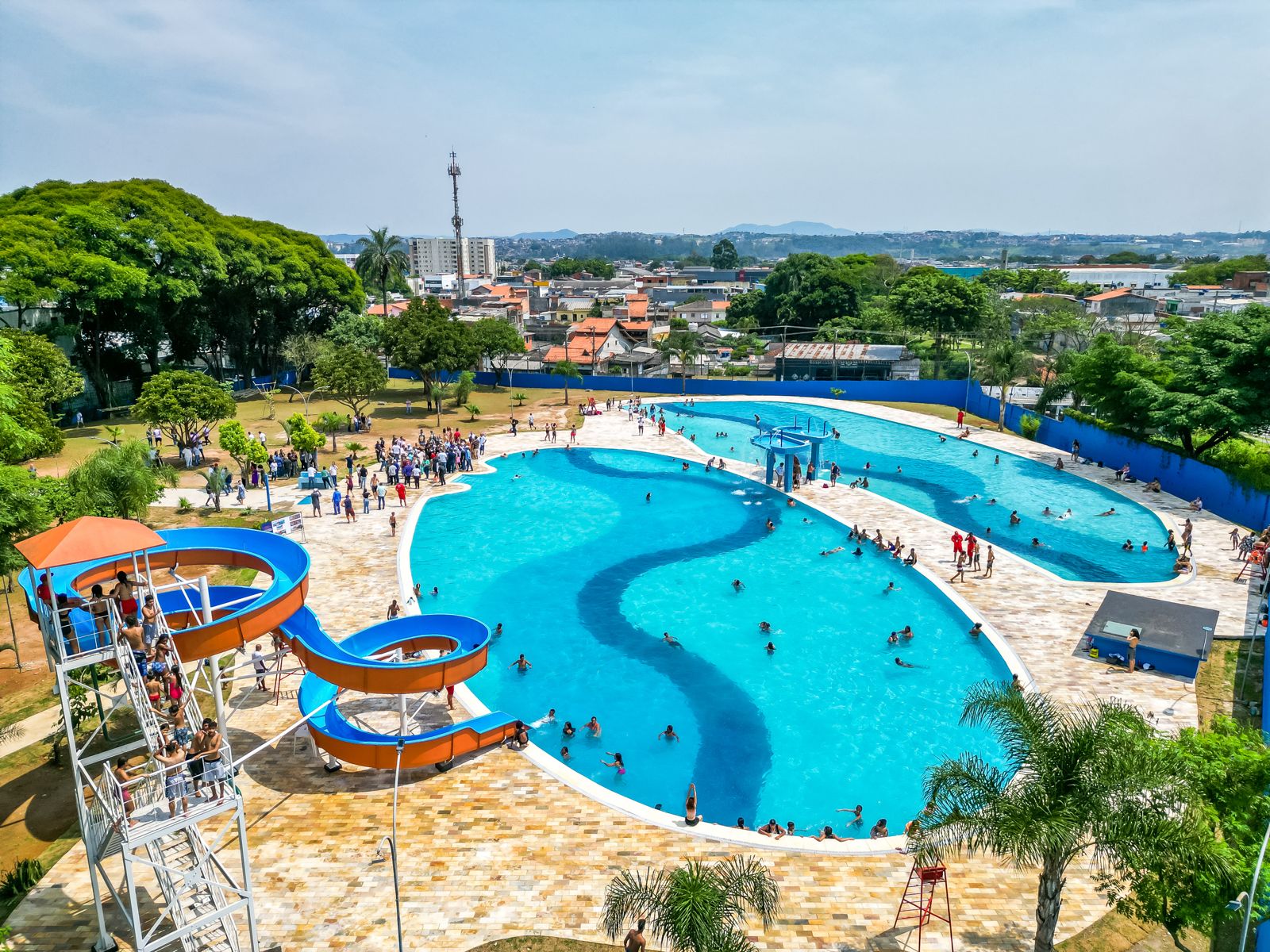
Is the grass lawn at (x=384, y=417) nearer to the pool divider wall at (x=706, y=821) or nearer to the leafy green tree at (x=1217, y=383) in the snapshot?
the pool divider wall at (x=706, y=821)

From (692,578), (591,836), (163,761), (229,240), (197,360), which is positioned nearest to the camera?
(163,761)

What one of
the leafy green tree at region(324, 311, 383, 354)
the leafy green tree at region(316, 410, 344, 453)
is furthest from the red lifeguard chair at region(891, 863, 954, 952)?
the leafy green tree at region(324, 311, 383, 354)

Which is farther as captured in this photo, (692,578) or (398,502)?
(398,502)

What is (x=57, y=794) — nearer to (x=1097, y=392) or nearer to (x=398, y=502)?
(x=398, y=502)

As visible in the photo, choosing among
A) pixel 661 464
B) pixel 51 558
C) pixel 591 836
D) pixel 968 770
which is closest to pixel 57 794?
pixel 51 558

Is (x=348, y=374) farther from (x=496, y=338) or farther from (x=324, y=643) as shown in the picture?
(x=324, y=643)

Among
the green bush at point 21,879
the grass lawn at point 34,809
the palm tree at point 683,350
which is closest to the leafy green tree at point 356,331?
the palm tree at point 683,350
